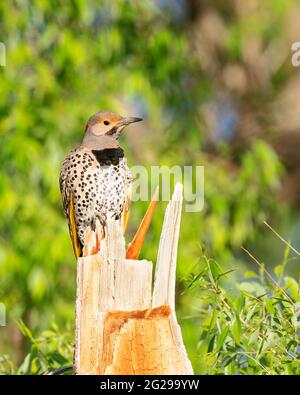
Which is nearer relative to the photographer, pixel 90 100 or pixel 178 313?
pixel 90 100

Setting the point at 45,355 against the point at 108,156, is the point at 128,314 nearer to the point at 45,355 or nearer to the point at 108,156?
the point at 45,355

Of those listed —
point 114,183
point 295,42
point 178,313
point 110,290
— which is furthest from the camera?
point 295,42

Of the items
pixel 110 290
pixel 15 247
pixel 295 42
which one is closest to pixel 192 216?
pixel 15 247

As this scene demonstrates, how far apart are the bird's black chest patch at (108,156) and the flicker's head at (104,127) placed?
4 centimetres

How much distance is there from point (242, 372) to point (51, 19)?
4.52 meters

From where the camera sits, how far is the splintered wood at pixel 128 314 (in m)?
3.78

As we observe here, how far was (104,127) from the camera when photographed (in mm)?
5059

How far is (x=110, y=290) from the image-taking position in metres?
3.86

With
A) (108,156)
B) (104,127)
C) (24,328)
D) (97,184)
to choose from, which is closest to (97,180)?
(97,184)

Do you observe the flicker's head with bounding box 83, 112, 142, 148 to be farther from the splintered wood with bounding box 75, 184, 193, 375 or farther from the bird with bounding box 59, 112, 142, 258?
the splintered wood with bounding box 75, 184, 193, 375

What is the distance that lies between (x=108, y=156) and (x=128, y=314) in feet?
4.28

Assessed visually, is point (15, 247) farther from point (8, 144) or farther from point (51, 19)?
point (51, 19)

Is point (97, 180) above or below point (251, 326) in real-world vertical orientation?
above

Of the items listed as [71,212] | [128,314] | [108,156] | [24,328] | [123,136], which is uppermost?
[123,136]
